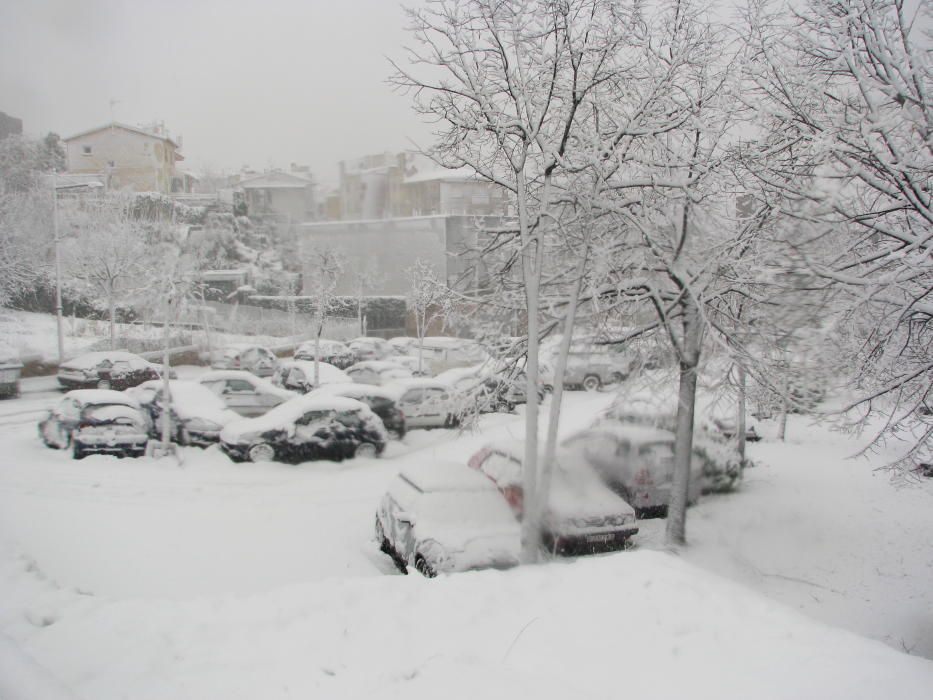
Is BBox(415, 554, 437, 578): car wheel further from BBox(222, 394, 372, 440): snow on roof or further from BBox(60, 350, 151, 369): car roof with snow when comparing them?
BBox(222, 394, 372, 440): snow on roof

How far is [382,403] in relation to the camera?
9258mm

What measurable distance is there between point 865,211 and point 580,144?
2293 millimetres

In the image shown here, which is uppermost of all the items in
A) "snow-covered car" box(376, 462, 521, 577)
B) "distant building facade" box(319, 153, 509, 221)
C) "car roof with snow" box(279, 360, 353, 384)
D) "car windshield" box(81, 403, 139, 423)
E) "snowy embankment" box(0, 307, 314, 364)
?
"distant building facade" box(319, 153, 509, 221)

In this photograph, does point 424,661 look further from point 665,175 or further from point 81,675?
point 665,175

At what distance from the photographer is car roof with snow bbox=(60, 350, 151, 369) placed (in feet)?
14.9

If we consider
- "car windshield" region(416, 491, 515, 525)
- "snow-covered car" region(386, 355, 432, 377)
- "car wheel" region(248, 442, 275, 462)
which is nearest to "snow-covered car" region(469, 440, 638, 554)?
"car windshield" region(416, 491, 515, 525)

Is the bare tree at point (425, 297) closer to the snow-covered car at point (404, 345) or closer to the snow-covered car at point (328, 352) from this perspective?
the snow-covered car at point (404, 345)

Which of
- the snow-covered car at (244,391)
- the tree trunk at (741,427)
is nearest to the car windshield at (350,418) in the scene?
the snow-covered car at (244,391)

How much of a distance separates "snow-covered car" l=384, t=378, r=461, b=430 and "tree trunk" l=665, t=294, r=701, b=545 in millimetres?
4219

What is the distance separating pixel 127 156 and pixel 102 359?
1.70 metres

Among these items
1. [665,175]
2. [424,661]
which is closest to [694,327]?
[665,175]

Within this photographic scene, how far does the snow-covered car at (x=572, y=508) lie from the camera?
5082 mm

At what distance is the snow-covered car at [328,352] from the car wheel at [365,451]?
95.3 inches

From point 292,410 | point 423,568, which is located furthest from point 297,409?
point 423,568
